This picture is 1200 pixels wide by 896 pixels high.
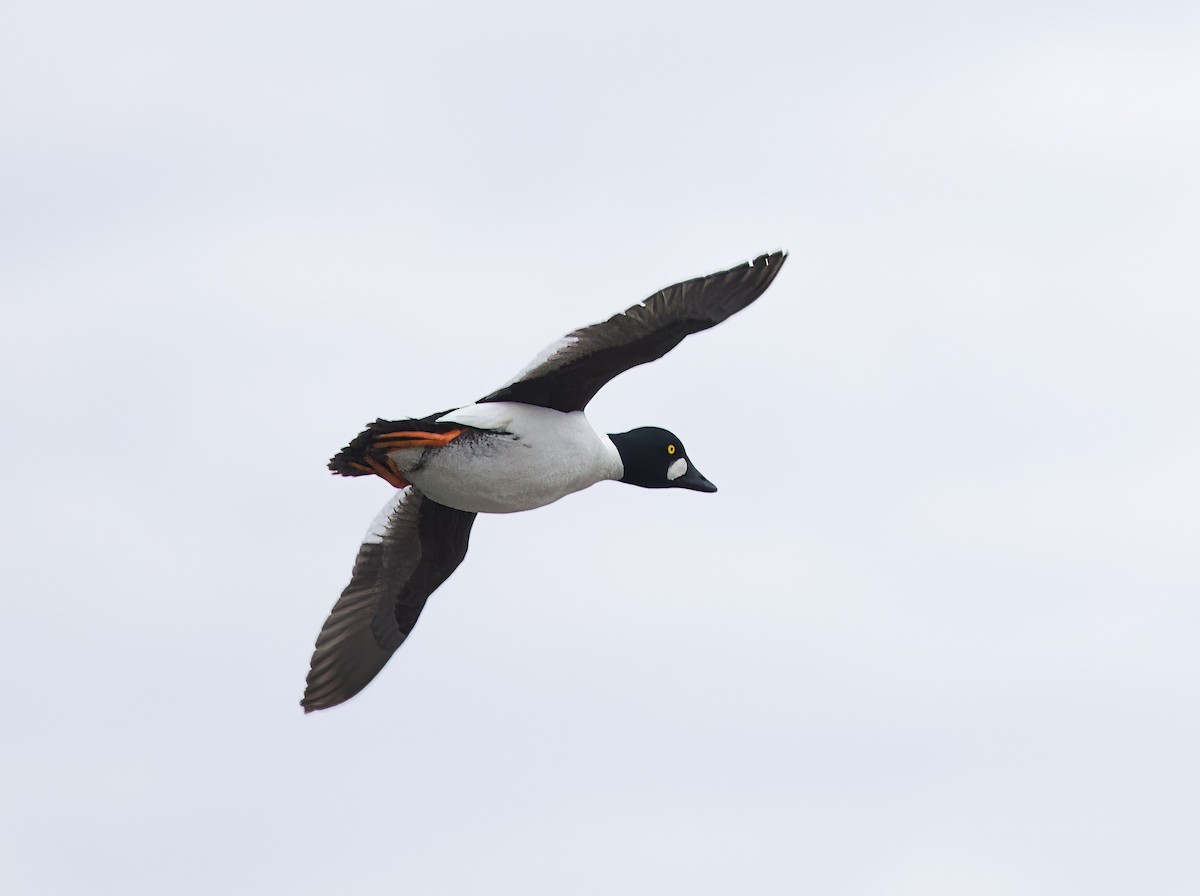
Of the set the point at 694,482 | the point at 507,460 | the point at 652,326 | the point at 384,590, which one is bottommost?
the point at 384,590

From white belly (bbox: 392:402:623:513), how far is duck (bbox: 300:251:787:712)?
0.01 meters

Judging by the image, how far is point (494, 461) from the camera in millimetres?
15102

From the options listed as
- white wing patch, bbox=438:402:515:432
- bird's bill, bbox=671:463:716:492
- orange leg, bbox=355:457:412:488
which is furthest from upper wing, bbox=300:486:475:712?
bird's bill, bbox=671:463:716:492

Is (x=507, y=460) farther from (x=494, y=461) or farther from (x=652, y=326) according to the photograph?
(x=652, y=326)

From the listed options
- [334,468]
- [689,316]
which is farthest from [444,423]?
[689,316]

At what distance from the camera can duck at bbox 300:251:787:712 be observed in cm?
1462

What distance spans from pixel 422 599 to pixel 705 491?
253 cm

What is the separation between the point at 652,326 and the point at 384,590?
375 centimetres

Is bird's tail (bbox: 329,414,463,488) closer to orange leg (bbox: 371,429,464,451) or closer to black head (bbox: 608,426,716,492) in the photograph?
orange leg (bbox: 371,429,464,451)

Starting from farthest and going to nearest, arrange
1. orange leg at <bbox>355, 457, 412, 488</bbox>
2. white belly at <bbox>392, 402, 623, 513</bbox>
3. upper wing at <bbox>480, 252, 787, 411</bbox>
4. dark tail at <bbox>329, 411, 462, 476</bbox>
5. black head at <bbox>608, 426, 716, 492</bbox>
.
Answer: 1. black head at <bbox>608, 426, 716, 492</bbox>
2. white belly at <bbox>392, 402, 623, 513</bbox>
3. orange leg at <bbox>355, 457, 412, 488</bbox>
4. upper wing at <bbox>480, 252, 787, 411</bbox>
5. dark tail at <bbox>329, 411, 462, 476</bbox>

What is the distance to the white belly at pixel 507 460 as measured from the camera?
1502cm

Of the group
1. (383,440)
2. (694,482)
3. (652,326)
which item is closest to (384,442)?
(383,440)

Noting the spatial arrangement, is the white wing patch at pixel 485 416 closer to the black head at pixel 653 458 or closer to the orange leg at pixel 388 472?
the orange leg at pixel 388 472

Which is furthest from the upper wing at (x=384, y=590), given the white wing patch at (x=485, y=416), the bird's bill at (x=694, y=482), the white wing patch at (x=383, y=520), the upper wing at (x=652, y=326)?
the upper wing at (x=652, y=326)
